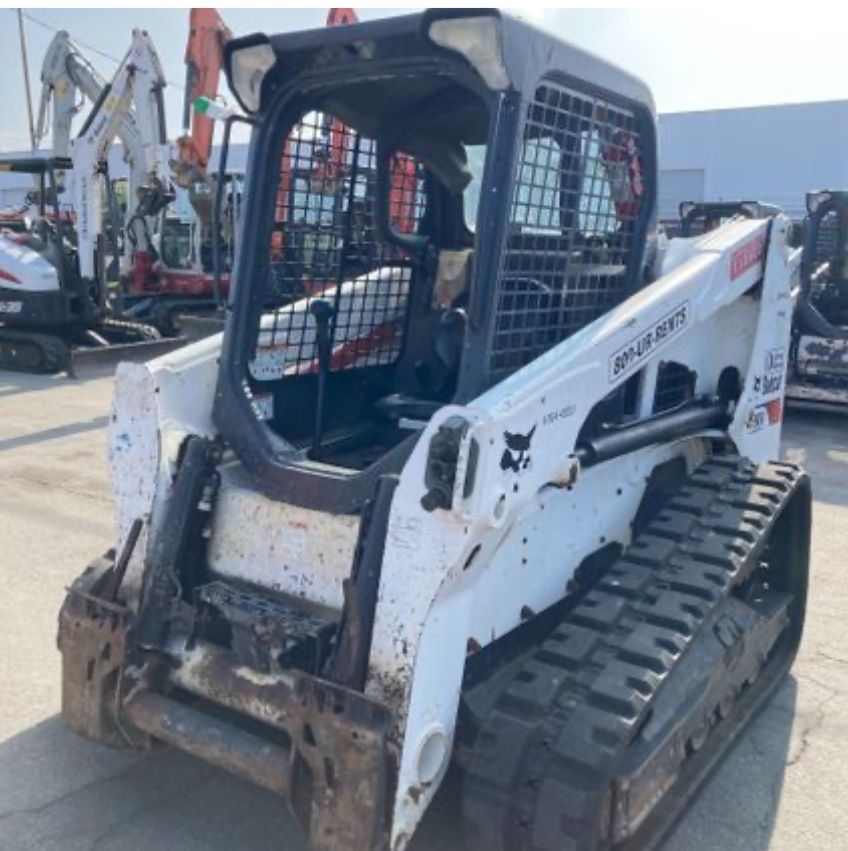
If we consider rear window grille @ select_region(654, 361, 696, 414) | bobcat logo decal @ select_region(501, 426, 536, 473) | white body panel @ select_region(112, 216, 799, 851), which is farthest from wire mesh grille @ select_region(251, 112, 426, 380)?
bobcat logo decal @ select_region(501, 426, 536, 473)

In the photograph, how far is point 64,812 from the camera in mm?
3043

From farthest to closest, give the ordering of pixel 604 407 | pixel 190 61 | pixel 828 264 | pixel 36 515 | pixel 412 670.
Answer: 1. pixel 190 61
2. pixel 828 264
3. pixel 36 515
4. pixel 604 407
5. pixel 412 670

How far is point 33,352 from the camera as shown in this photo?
38.1ft

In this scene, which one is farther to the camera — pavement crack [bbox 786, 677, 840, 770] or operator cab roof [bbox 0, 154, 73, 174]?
operator cab roof [bbox 0, 154, 73, 174]

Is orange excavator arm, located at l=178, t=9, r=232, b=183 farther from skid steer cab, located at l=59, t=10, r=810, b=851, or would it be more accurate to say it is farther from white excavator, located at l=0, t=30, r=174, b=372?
skid steer cab, located at l=59, t=10, r=810, b=851

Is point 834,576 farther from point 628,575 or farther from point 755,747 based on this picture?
point 628,575

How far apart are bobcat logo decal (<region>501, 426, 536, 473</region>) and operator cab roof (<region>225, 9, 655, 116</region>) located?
3.20 ft

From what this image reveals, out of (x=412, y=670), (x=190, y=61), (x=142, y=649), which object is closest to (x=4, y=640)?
(x=142, y=649)

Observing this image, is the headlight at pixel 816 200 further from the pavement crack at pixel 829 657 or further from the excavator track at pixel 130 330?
the excavator track at pixel 130 330

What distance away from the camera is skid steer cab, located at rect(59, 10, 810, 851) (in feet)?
8.37

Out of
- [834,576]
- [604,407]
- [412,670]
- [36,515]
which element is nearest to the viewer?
[412,670]

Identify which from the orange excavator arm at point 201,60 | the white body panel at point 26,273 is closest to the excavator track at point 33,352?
the white body panel at point 26,273

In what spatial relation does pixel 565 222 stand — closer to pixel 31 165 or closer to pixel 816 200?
pixel 816 200

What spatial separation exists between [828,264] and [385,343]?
8.29 metres
